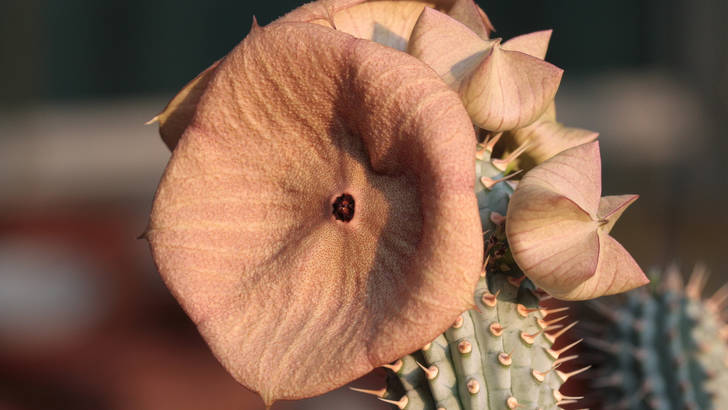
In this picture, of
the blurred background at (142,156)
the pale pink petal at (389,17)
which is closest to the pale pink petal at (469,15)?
the pale pink petal at (389,17)

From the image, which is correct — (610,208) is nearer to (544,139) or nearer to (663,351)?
(544,139)

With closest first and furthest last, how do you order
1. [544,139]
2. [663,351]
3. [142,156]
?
1. [544,139]
2. [663,351]
3. [142,156]

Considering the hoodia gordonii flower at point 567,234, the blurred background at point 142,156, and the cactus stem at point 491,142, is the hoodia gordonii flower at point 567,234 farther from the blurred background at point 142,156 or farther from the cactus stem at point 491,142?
the blurred background at point 142,156

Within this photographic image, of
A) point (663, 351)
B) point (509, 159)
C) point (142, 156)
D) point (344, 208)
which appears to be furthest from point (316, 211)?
point (142, 156)

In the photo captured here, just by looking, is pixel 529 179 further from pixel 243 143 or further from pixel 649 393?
pixel 649 393

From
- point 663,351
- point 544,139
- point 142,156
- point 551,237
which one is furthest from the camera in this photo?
point 142,156

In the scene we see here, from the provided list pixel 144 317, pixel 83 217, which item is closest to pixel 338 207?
pixel 144 317

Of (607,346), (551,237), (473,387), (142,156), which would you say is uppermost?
(551,237)
